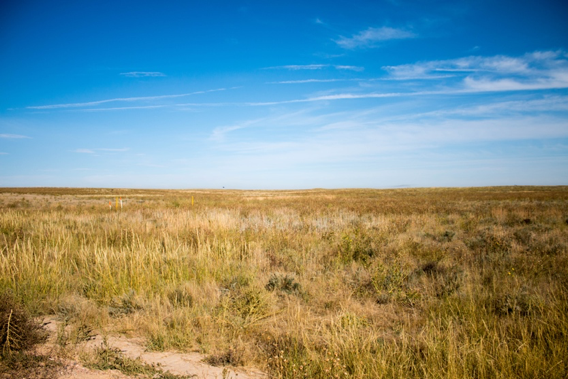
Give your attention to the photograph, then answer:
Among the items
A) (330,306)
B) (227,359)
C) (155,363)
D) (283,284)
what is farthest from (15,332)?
(330,306)

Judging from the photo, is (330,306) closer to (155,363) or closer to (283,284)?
(283,284)

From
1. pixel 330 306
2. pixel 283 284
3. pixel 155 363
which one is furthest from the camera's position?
pixel 283 284

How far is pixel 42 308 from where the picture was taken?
406 cm

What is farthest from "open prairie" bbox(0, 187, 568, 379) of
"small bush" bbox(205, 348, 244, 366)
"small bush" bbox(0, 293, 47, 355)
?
"small bush" bbox(0, 293, 47, 355)

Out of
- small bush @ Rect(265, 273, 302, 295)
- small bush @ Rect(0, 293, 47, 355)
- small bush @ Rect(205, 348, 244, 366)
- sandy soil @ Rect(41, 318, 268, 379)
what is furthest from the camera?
small bush @ Rect(265, 273, 302, 295)

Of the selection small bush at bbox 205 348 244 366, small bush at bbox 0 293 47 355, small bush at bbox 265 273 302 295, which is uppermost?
small bush at bbox 0 293 47 355

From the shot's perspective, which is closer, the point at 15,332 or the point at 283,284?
the point at 15,332

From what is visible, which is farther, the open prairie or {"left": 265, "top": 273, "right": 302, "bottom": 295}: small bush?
{"left": 265, "top": 273, "right": 302, "bottom": 295}: small bush

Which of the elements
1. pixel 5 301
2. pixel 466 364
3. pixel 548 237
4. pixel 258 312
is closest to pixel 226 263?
pixel 258 312

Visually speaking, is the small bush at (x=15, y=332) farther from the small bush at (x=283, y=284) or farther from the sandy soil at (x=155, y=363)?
the small bush at (x=283, y=284)

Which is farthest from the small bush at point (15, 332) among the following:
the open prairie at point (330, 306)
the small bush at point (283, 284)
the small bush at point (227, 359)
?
the small bush at point (283, 284)

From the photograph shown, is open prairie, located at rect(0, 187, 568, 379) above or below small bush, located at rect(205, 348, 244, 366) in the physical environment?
above

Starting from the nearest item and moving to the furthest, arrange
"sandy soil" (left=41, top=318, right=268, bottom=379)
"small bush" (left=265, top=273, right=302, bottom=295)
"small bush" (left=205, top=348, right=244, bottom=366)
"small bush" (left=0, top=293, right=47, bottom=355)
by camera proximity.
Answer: "sandy soil" (left=41, top=318, right=268, bottom=379), "small bush" (left=0, top=293, right=47, bottom=355), "small bush" (left=205, top=348, right=244, bottom=366), "small bush" (left=265, top=273, right=302, bottom=295)

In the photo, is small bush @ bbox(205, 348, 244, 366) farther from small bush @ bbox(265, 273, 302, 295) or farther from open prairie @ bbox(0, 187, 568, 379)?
small bush @ bbox(265, 273, 302, 295)
